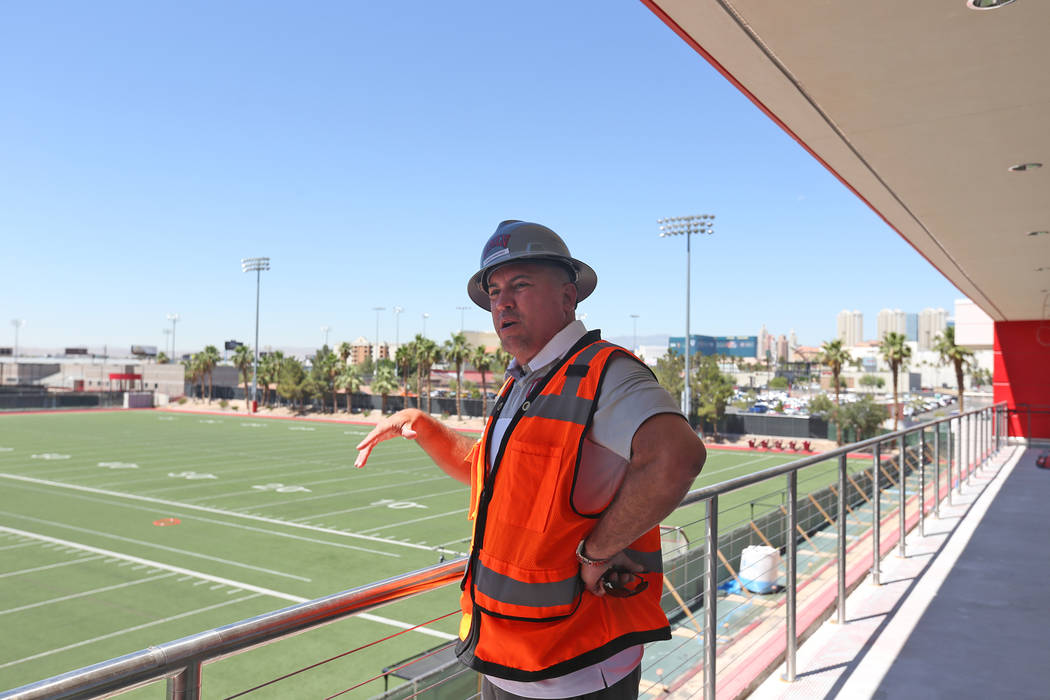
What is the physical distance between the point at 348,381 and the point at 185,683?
211 ft

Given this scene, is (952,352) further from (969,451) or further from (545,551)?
(545,551)

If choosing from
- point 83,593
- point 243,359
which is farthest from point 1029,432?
point 243,359

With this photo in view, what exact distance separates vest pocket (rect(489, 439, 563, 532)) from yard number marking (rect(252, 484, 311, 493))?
27.4 metres

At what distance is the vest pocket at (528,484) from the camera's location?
1595mm

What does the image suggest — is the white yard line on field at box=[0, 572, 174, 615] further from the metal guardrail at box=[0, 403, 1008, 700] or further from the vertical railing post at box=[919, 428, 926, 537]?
the metal guardrail at box=[0, 403, 1008, 700]

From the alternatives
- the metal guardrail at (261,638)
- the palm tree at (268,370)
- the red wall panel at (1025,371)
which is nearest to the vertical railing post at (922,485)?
the metal guardrail at (261,638)

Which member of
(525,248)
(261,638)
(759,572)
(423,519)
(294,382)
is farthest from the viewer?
(294,382)

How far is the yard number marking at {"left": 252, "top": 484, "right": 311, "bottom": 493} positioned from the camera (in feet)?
90.0

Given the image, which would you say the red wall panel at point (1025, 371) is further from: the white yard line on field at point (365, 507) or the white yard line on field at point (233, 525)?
the white yard line on field at point (365, 507)

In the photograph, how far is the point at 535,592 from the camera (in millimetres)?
1621

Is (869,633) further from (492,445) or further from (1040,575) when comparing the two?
(492,445)

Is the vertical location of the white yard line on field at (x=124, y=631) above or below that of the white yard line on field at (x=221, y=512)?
below

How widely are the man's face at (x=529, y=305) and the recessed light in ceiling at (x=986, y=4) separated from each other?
2530 mm

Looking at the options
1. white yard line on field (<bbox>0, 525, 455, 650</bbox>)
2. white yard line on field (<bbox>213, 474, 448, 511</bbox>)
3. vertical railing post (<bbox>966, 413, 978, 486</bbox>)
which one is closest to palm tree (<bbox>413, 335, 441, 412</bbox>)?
white yard line on field (<bbox>213, 474, 448, 511</bbox>)
